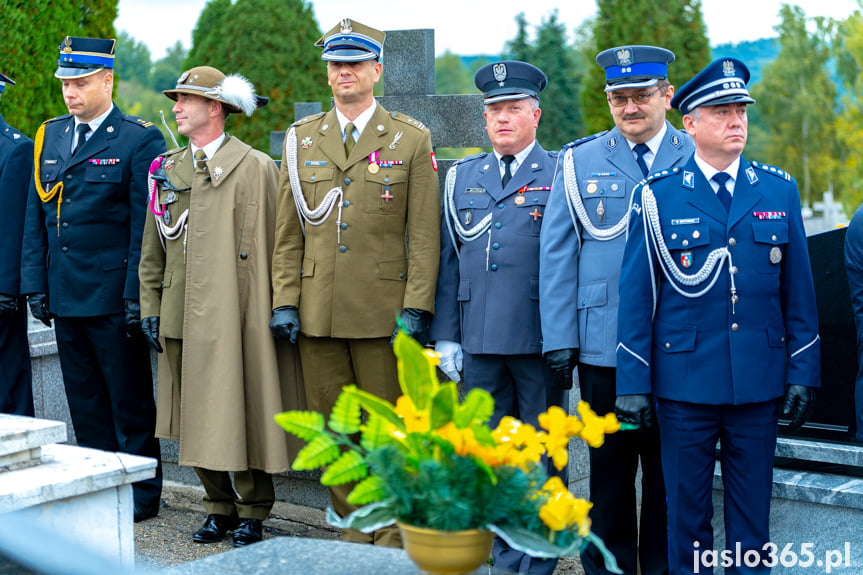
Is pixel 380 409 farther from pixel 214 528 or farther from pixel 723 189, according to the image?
pixel 214 528

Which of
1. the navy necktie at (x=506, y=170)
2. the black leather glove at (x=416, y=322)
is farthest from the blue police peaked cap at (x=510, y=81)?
the black leather glove at (x=416, y=322)

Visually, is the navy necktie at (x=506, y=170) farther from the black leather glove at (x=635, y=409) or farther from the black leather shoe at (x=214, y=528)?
the black leather shoe at (x=214, y=528)

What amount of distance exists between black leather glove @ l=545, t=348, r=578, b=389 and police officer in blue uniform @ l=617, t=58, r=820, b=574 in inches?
13.1

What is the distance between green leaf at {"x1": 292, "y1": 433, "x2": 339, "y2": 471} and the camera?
91.8 inches

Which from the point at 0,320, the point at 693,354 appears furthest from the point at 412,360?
the point at 0,320

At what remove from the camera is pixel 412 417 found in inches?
89.9

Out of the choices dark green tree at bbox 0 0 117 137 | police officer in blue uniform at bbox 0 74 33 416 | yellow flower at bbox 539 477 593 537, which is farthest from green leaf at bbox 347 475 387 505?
dark green tree at bbox 0 0 117 137

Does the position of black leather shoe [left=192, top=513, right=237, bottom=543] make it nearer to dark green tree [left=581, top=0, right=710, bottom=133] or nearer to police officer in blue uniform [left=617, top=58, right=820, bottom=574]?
police officer in blue uniform [left=617, top=58, right=820, bottom=574]

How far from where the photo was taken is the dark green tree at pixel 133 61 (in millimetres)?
65125

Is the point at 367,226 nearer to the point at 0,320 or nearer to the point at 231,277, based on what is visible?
the point at 231,277

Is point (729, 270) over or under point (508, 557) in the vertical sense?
over

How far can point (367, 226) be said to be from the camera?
15.5 ft

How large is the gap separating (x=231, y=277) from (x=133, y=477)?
52.8 inches

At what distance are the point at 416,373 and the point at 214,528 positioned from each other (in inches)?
126
